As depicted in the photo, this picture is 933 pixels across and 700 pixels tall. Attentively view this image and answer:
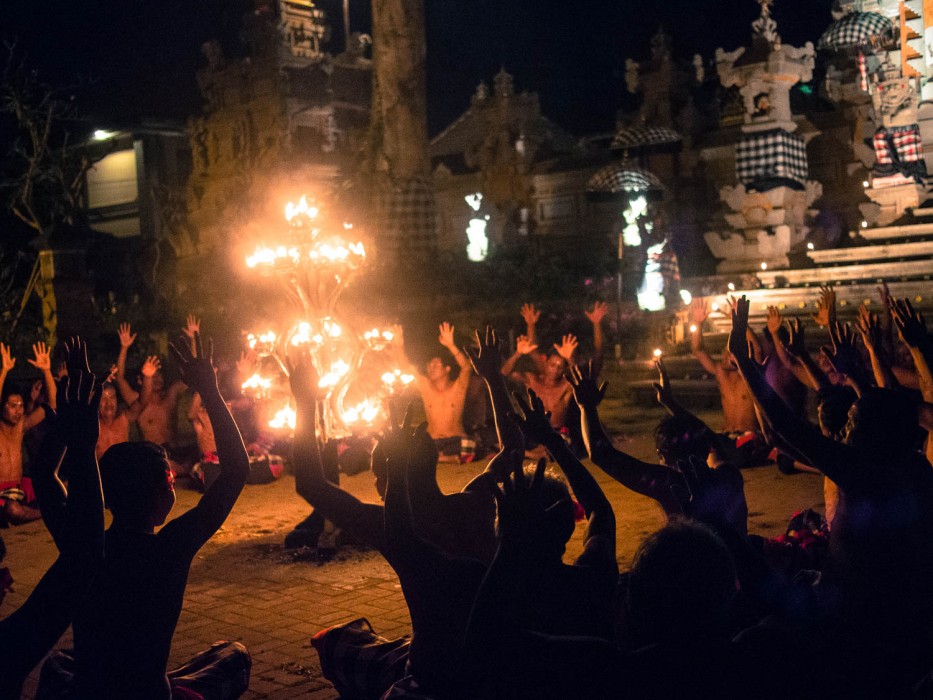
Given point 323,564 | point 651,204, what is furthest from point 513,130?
point 323,564

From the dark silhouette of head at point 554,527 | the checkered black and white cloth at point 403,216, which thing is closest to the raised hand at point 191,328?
the dark silhouette of head at point 554,527

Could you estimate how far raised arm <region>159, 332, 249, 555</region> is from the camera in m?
3.71

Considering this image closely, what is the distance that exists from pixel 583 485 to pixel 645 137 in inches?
936

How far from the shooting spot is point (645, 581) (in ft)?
8.61

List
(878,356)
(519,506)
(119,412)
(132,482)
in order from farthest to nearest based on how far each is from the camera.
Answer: (119,412) → (878,356) → (132,482) → (519,506)

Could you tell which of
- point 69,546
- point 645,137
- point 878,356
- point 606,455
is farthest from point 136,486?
point 645,137

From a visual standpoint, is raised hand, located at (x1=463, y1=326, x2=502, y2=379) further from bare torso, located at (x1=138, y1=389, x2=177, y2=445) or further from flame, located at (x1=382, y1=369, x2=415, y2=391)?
bare torso, located at (x1=138, y1=389, x2=177, y2=445)

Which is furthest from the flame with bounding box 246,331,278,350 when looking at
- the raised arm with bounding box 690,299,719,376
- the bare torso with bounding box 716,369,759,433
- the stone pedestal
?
the stone pedestal

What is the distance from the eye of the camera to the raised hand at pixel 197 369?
3.94 m

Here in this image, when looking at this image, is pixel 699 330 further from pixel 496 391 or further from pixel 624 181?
pixel 624 181

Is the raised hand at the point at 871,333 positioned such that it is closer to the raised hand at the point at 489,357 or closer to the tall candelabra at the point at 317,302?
the raised hand at the point at 489,357

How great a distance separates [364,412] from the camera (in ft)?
37.0

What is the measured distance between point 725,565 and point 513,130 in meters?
31.2

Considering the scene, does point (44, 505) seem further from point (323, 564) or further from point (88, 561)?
point (323, 564)
